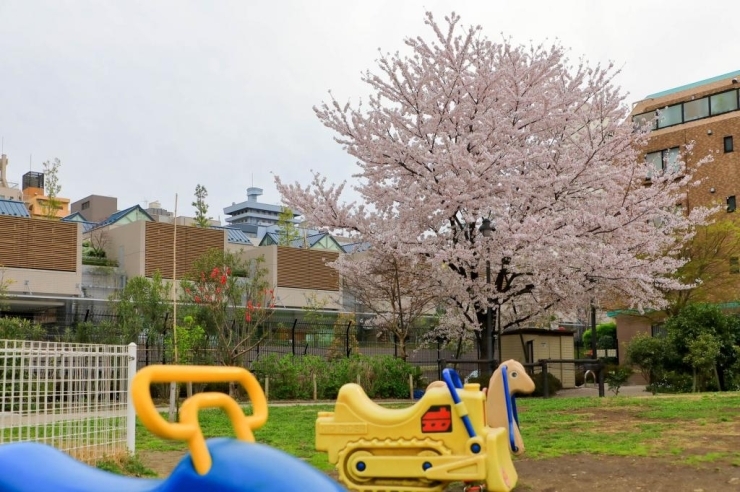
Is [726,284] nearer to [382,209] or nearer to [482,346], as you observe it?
[482,346]

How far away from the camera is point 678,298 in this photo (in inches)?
1128

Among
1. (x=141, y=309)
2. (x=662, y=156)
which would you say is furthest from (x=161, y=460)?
(x=662, y=156)

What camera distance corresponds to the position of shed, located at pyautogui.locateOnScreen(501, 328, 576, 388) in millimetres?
23688

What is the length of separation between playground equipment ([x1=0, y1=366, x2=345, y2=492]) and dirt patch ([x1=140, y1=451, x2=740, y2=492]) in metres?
5.25

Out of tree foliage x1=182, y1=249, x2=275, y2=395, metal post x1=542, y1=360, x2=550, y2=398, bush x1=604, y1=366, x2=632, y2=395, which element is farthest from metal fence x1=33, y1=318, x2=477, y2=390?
bush x1=604, y1=366, x2=632, y2=395

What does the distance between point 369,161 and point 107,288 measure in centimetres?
2362

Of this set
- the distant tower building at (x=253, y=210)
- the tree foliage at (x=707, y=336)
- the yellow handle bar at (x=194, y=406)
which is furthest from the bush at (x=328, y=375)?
the distant tower building at (x=253, y=210)

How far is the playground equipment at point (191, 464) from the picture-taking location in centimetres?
214

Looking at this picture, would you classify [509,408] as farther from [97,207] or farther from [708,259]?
[97,207]

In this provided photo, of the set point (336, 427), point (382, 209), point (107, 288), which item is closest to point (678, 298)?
point (382, 209)

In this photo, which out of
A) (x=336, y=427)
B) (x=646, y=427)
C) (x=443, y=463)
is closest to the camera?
(x=443, y=463)

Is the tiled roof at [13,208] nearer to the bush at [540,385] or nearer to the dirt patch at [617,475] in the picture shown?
the bush at [540,385]

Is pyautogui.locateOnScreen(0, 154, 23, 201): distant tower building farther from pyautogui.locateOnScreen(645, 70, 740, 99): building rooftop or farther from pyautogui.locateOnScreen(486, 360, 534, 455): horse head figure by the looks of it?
pyautogui.locateOnScreen(486, 360, 534, 455): horse head figure

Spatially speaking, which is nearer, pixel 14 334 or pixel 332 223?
pixel 14 334
